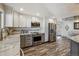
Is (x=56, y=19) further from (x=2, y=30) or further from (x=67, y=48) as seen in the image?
(x=2, y=30)

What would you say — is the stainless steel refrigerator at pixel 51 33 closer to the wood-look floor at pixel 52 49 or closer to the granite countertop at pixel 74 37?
the wood-look floor at pixel 52 49

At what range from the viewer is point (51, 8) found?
1.97m

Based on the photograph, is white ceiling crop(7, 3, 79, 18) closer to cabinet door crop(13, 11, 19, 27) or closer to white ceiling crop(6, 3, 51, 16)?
white ceiling crop(6, 3, 51, 16)

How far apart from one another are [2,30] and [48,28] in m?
0.92

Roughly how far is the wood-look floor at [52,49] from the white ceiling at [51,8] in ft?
1.66

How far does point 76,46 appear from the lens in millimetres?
2104

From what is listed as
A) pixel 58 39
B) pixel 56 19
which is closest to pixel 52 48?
pixel 58 39

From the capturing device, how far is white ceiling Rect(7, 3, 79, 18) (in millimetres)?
1895

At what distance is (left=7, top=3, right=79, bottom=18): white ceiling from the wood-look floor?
1.66ft

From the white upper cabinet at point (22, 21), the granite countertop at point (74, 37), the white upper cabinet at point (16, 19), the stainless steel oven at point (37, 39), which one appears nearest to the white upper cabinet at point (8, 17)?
the white upper cabinet at point (16, 19)

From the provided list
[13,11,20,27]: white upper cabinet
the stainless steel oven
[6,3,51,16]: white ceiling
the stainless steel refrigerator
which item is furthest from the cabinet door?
the stainless steel refrigerator

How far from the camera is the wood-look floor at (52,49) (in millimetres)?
1965

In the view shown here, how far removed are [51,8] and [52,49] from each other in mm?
807

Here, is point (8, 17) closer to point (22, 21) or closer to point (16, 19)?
point (16, 19)
